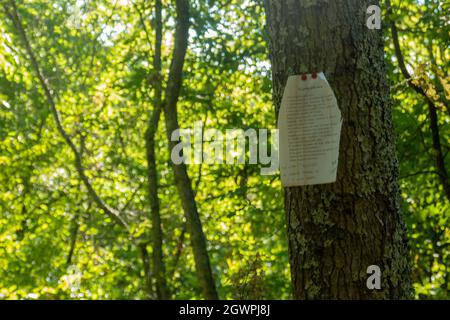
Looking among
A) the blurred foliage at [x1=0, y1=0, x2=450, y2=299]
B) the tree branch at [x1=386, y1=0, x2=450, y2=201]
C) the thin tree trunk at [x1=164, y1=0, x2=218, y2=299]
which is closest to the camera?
the thin tree trunk at [x1=164, y1=0, x2=218, y2=299]

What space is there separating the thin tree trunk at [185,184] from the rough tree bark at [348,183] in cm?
337

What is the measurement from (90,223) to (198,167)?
1.79 metres

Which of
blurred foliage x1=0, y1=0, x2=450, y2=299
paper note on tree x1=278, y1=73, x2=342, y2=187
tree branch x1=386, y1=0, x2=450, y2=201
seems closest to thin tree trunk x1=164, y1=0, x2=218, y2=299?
blurred foliage x1=0, y1=0, x2=450, y2=299

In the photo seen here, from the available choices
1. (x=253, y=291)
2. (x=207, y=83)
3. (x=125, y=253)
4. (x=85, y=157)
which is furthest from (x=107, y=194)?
(x=253, y=291)

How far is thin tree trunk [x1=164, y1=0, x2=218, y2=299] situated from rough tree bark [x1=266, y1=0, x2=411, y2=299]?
3366mm

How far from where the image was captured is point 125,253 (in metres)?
8.86

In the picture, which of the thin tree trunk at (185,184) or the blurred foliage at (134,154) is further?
the blurred foliage at (134,154)

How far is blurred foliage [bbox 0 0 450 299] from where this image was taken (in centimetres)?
683

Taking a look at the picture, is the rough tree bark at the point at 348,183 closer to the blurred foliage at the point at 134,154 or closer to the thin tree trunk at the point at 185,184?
the thin tree trunk at the point at 185,184

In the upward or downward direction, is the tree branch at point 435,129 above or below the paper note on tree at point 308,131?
above

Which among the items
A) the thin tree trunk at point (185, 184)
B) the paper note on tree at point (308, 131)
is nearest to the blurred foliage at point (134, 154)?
the thin tree trunk at point (185, 184)

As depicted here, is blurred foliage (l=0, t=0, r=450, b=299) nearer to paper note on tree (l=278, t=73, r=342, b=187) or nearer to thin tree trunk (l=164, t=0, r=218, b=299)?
thin tree trunk (l=164, t=0, r=218, b=299)

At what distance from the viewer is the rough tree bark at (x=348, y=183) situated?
6.22 feet
